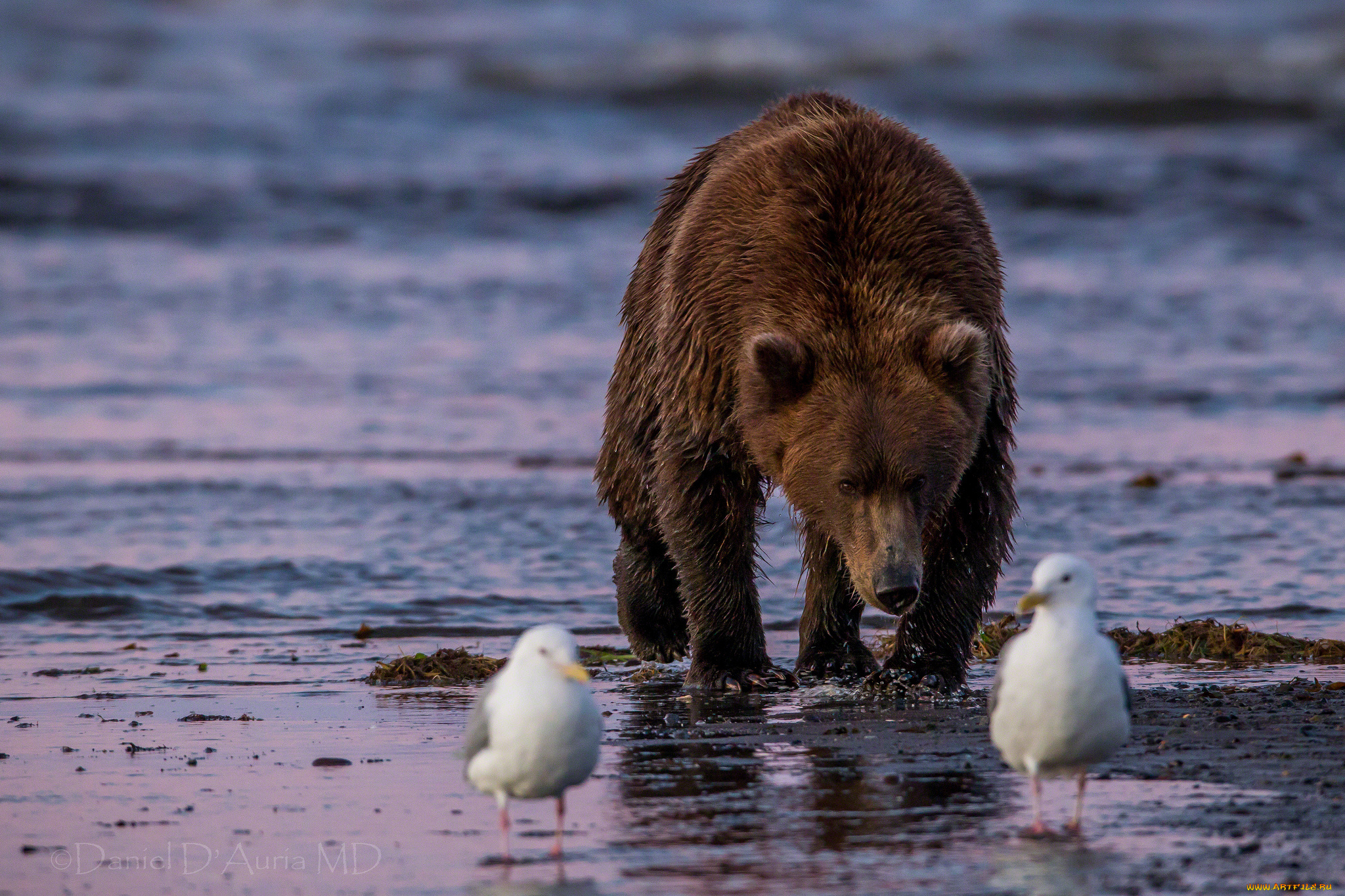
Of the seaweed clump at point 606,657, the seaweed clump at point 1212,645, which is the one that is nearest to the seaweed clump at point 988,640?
the seaweed clump at point 1212,645

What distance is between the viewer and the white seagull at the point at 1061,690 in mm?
4121

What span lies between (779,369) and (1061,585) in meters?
1.88

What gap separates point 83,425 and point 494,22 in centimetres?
2625

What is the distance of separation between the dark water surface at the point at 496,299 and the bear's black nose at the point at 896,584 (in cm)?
83

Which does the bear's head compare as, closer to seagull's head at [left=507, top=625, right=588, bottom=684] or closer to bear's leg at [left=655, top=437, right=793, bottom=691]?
bear's leg at [left=655, top=437, right=793, bottom=691]

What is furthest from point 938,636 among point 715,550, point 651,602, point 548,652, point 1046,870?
point 548,652

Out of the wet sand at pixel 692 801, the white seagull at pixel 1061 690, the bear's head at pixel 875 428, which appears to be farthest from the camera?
the bear's head at pixel 875 428

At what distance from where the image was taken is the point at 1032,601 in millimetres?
4176

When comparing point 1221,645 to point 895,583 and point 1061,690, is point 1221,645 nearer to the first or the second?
point 895,583

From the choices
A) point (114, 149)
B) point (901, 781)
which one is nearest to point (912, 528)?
point (901, 781)

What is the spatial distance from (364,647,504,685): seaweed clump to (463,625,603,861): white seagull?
2509 millimetres

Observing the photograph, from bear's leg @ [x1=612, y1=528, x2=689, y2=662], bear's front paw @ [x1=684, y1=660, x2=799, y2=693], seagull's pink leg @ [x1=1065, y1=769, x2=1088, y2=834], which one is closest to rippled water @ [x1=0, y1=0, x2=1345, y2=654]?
bear's leg @ [x1=612, y1=528, x2=689, y2=662]

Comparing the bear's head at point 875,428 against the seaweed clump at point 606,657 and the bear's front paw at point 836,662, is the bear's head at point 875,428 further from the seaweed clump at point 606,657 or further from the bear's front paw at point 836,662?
the seaweed clump at point 606,657

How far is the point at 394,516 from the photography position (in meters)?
10.2
